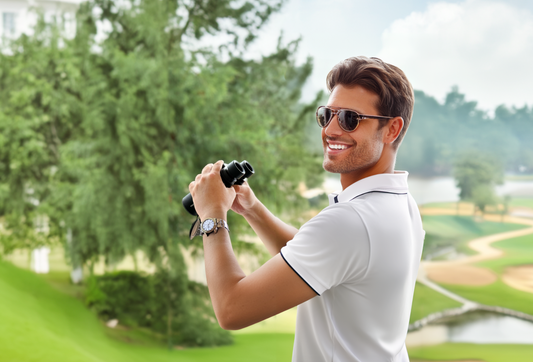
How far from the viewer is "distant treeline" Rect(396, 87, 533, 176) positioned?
8.87 feet

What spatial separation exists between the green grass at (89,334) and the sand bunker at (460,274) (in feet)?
5.85

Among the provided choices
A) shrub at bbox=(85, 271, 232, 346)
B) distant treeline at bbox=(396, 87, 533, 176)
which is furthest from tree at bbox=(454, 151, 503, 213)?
shrub at bbox=(85, 271, 232, 346)

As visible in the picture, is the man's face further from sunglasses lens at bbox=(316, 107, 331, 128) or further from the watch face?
the watch face

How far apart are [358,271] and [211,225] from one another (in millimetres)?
244

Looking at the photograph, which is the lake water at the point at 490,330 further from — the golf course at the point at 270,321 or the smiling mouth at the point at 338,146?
the smiling mouth at the point at 338,146

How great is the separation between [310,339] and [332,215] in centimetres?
23

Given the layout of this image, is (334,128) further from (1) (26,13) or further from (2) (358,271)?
(1) (26,13)

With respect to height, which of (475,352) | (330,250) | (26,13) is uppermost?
(26,13)

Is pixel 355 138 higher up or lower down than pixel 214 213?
higher up

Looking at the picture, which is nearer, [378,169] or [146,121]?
[378,169]

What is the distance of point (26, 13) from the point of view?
4504 mm

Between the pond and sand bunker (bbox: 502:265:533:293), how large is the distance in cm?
19

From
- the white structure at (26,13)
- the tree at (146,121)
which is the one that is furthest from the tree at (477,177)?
the white structure at (26,13)

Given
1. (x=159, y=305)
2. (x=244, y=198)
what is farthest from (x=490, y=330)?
(x=159, y=305)
